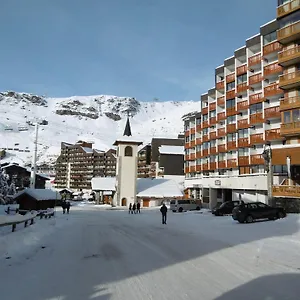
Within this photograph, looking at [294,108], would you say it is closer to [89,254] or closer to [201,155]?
[201,155]

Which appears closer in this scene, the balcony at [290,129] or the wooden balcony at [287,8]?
the balcony at [290,129]

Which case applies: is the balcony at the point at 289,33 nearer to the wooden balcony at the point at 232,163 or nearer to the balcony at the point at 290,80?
the balcony at the point at 290,80

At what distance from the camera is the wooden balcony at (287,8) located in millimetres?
36938

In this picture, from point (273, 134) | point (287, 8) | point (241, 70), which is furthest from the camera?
point (241, 70)

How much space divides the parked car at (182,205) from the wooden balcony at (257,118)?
14556mm

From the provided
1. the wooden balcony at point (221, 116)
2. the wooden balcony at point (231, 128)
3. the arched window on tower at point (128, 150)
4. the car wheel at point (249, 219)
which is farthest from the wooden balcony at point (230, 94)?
the car wheel at point (249, 219)

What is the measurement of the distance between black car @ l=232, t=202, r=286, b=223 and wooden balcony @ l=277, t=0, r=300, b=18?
2412 centimetres

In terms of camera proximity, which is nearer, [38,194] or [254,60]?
[254,60]

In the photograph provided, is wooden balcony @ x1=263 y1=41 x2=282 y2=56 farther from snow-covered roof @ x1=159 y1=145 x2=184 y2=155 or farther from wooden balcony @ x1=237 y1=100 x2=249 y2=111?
snow-covered roof @ x1=159 y1=145 x2=184 y2=155

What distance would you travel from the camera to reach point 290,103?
37.3 meters

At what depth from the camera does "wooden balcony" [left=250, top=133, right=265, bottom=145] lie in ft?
149

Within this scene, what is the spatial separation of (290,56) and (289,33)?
263 cm

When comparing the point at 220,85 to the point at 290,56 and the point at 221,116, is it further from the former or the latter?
the point at 290,56

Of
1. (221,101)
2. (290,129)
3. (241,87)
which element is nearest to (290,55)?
(290,129)
